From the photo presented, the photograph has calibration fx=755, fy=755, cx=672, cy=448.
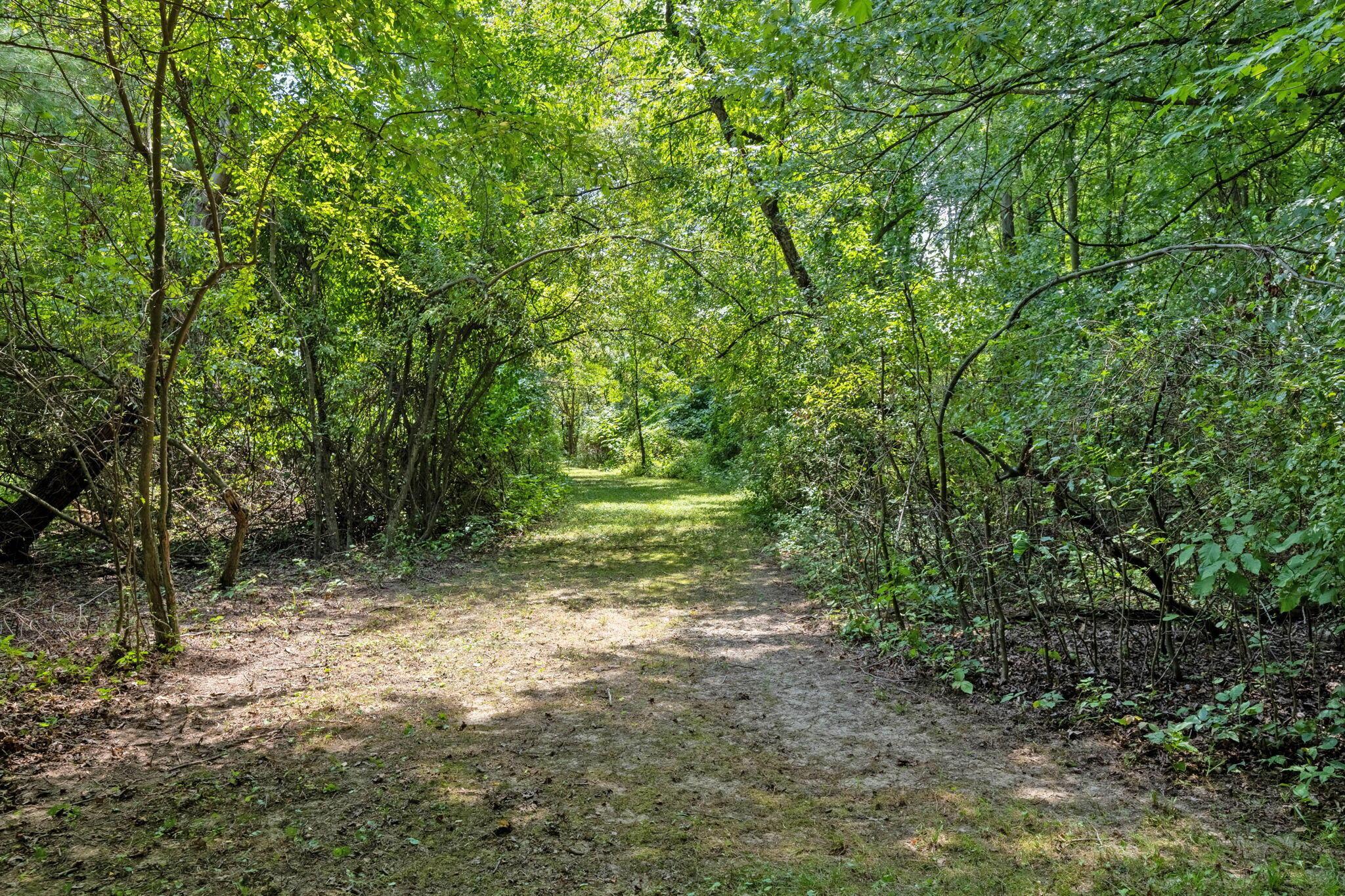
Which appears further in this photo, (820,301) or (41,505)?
(820,301)

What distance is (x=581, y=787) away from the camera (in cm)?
349

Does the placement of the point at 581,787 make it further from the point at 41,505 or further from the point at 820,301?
the point at 820,301

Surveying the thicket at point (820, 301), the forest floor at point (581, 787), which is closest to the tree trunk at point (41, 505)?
the thicket at point (820, 301)

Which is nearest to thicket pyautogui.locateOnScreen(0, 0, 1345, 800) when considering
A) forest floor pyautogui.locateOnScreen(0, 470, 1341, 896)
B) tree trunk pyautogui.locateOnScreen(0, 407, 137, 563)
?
tree trunk pyautogui.locateOnScreen(0, 407, 137, 563)

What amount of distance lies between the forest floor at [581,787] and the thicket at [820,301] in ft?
1.78

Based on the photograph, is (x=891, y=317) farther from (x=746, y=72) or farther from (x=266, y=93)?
(x=266, y=93)

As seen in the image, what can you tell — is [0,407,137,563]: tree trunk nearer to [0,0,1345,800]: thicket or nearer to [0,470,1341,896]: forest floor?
[0,0,1345,800]: thicket

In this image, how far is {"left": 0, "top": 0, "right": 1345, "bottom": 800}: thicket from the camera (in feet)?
11.7

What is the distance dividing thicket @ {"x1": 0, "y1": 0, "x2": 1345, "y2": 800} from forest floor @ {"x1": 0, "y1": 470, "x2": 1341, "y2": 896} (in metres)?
0.54

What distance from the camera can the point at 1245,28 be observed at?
171 inches

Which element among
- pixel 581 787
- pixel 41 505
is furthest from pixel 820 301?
pixel 41 505

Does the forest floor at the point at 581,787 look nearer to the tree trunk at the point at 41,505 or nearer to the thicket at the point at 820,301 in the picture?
the thicket at the point at 820,301

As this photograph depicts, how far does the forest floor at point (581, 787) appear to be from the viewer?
273 centimetres

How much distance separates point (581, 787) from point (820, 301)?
666cm
